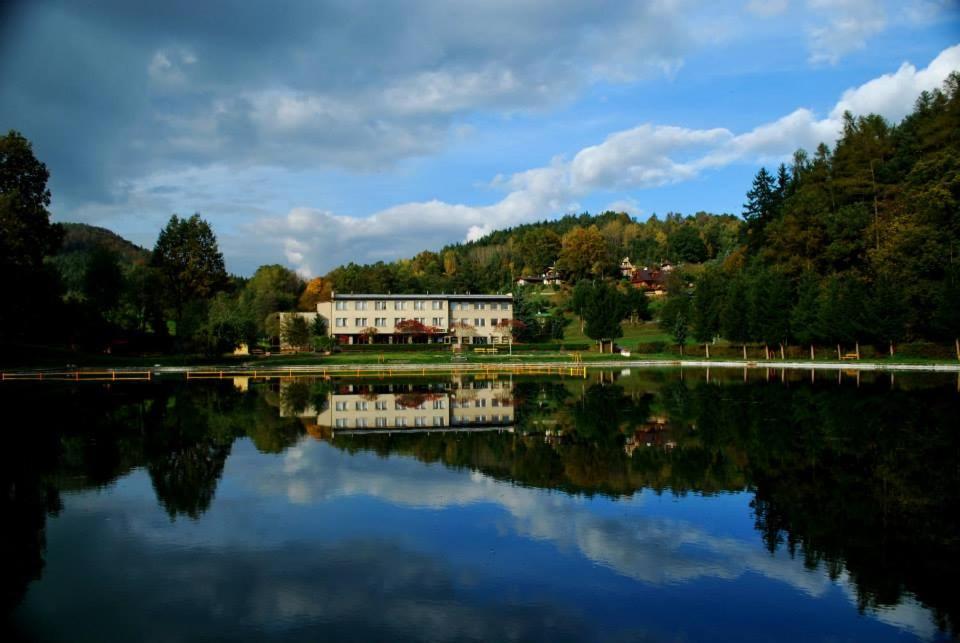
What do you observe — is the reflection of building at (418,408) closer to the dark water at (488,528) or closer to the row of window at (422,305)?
the dark water at (488,528)

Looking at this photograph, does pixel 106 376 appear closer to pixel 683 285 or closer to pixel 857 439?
pixel 857 439

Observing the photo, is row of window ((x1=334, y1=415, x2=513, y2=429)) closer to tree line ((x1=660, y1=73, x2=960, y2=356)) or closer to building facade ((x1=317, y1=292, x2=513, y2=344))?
tree line ((x1=660, y1=73, x2=960, y2=356))

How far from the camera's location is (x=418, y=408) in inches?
1283

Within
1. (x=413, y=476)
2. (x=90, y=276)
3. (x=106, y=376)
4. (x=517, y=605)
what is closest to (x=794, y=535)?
(x=517, y=605)

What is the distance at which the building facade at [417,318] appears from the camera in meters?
83.2

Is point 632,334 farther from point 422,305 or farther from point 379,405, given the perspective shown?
point 379,405

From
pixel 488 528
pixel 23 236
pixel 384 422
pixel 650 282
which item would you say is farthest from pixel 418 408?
pixel 650 282

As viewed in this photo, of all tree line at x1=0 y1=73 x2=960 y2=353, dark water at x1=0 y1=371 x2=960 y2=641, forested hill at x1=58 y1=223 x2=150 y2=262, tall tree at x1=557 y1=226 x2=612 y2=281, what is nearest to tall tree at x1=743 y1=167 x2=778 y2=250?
tree line at x1=0 y1=73 x2=960 y2=353

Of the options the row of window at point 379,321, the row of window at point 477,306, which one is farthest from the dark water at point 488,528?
the row of window at point 477,306

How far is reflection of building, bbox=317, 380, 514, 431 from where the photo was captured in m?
27.7

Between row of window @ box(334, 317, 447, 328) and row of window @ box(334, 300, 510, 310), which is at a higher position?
row of window @ box(334, 300, 510, 310)

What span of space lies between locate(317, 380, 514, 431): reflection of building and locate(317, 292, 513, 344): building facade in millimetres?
40024

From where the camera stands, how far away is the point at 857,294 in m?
57.0

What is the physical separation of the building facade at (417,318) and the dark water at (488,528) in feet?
182
